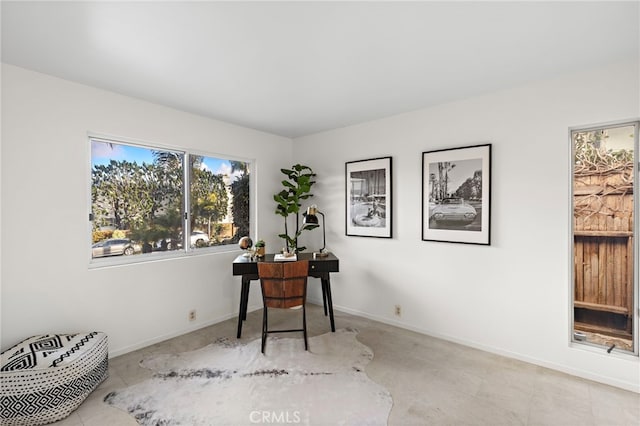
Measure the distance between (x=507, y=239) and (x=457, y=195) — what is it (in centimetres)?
61

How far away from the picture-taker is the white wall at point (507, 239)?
238 centimetres

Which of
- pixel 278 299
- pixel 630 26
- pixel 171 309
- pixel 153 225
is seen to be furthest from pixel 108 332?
pixel 630 26

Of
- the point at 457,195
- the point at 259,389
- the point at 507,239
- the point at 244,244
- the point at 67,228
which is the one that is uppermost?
the point at 457,195

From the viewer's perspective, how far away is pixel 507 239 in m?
2.73

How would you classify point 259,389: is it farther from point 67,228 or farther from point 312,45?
point 312,45

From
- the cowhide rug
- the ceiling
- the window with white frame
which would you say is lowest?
the cowhide rug

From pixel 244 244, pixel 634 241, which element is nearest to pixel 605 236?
pixel 634 241

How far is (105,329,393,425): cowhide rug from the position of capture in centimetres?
194

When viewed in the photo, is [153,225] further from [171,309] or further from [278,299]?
[278,299]

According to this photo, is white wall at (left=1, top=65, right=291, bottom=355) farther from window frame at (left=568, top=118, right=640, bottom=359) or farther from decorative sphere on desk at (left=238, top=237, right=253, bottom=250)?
window frame at (left=568, top=118, right=640, bottom=359)

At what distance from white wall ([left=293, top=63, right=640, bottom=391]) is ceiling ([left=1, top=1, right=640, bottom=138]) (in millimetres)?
240

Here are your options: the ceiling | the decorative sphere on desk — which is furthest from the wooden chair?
the ceiling

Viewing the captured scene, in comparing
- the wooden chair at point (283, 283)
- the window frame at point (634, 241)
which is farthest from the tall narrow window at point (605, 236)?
the wooden chair at point (283, 283)

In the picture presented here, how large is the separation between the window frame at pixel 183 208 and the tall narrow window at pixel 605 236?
355 centimetres
